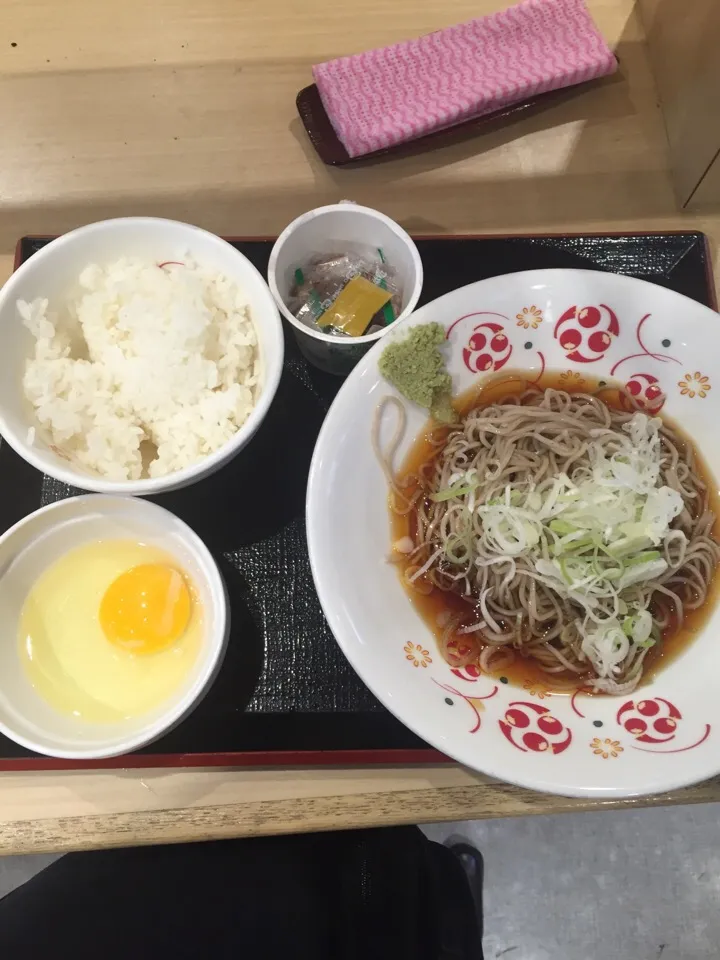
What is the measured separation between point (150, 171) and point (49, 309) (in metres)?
0.68

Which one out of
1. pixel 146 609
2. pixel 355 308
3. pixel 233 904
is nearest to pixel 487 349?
pixel 355 308

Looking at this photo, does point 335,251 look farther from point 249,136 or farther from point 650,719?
point 650,719

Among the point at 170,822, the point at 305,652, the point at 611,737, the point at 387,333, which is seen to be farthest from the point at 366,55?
the point at 170,822

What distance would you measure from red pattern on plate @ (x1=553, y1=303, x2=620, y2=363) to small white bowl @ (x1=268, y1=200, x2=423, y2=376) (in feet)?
1.06

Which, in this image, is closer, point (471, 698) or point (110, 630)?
point (471, 698)

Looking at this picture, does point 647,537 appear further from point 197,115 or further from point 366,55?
point 197,115

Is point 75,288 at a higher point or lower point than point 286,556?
higher

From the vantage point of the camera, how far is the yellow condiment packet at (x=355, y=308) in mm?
1509

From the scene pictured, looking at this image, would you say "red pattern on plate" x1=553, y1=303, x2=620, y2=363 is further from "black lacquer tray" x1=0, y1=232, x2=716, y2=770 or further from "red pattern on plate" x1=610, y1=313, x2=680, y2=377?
"black lacquer tray" x1=0, y1=232, x2=716, y2=770

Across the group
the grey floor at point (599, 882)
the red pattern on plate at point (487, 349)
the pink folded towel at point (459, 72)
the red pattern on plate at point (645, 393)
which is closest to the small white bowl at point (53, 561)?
the red pattern on plate at point (487, 349)

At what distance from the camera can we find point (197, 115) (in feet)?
6.29

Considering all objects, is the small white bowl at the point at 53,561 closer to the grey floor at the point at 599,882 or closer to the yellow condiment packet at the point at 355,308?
the yellow condiment packet at the point at 355,308

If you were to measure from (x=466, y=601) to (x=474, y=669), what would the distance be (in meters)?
0.19

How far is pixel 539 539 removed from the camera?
137 centimetres
